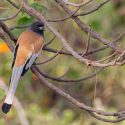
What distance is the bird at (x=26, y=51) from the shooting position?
12.5 feet

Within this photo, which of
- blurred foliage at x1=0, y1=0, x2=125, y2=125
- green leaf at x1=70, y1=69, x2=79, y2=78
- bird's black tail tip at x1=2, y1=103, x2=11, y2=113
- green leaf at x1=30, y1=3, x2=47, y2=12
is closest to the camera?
bird's black tail tip at x1=2, y1=103, x2=11, y2=113

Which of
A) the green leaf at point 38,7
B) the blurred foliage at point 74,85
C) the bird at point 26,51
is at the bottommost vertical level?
the blurred foliage at point 74,85

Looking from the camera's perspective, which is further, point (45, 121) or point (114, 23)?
point (114, 23)

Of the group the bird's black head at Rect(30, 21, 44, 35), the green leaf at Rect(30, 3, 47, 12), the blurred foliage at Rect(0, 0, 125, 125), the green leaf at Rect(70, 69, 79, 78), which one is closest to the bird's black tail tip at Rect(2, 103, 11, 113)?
the green leaf at Rect(30, 3, 47, 12)

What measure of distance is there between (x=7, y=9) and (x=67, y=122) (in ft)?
6.90

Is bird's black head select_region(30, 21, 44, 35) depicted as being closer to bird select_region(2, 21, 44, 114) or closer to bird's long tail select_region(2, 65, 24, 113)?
bird select_region(2, 21, 44, 114)

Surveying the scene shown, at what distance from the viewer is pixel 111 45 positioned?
3461 mm

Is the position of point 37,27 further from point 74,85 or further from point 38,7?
point 74,85

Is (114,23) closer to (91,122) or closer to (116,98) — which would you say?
(116,98)

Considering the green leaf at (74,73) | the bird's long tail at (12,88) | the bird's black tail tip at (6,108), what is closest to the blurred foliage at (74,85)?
the green leaf at (74,73)

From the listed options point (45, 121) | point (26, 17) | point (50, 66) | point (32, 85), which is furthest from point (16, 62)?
point (32, 85)

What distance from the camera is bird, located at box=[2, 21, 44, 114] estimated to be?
380 centimetres

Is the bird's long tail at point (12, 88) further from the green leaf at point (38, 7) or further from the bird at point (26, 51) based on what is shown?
the green leaf at point (38, 7)

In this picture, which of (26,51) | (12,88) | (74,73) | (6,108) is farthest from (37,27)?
(74,73)
